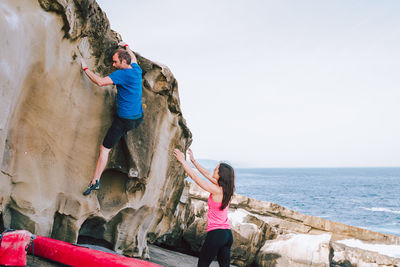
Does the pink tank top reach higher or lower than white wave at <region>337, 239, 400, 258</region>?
higher

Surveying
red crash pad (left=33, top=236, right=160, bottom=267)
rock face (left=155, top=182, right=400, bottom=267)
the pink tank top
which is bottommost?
rock face (left=155, top=182, right=400, bottom=267)

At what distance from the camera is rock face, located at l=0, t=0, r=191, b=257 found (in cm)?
494

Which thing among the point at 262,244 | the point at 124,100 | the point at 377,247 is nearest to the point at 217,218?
the point at 124,100

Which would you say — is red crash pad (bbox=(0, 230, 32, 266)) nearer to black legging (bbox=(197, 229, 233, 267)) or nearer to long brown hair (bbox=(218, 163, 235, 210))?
black legging (bbox=(197, 229, 233, 267))

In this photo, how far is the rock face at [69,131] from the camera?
4938 mm

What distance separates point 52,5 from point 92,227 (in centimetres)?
469

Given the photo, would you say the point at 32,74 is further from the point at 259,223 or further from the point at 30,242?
the point at 259,223

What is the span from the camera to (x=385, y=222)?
132ft

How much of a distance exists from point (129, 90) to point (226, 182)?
241cm

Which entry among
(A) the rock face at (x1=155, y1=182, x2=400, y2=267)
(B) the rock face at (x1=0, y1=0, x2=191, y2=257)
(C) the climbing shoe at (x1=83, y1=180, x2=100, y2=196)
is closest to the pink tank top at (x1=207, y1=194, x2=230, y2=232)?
(C) the climbing shoe at (x1=83, y1=180, x2=100, y2=196)

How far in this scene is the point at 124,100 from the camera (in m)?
6.02

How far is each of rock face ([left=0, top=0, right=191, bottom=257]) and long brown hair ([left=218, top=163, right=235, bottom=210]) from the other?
111 inches

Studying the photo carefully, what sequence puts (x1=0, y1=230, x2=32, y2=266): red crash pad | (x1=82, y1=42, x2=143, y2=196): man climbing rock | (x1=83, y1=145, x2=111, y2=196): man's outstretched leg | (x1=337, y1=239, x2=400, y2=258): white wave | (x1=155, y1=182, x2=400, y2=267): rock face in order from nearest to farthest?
(x1=0, y1=230, x2=32, y2=266): red crash pad
(x1=82, y1=42, x2=143, y2=196): man climbing rock
(x1=83, y1=145, x2=111, y2=196): man's outstretched leg
(x1=155, y1=182, x2=400, y2=267): rock face
(x1=337, y1=239, x2=400, y2=258): white wave

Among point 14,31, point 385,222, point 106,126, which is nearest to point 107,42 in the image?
point 106,126
